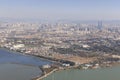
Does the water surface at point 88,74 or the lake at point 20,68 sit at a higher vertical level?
the lake at point 20,68

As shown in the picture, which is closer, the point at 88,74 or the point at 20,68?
the point at 88,74

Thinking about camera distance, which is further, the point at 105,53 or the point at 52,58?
the point at 105,53

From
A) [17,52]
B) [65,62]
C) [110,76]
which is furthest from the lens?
[17,52]

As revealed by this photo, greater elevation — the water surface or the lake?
the lake

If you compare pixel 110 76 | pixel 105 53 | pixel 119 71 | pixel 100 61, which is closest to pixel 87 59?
pixel 100 61

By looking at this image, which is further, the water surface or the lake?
the lake

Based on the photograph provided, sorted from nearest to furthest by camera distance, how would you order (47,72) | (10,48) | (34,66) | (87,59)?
(47,72) → (34,66) → (87,59) → (10,48)

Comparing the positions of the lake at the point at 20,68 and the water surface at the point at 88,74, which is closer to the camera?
the water surface at the point at 88,74

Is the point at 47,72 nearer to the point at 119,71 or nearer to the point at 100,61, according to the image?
the point at 119,71
